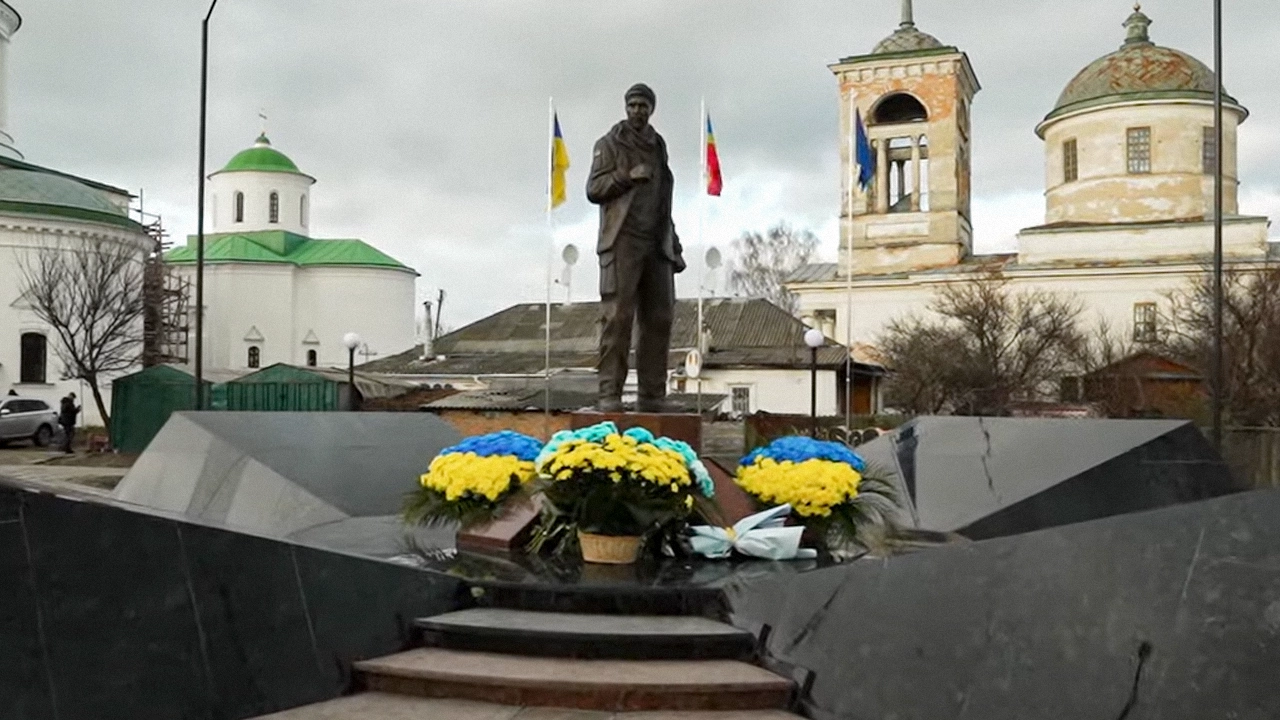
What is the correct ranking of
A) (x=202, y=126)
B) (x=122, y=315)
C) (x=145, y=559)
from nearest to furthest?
(x=145, y=559), (x=202, y=126), (x=122, y=315)

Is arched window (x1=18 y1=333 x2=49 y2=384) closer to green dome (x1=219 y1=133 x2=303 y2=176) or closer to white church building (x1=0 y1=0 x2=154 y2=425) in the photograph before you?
white church building (x1=0 y1=0 x2=154 y2=425)

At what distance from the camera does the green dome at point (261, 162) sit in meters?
65.9

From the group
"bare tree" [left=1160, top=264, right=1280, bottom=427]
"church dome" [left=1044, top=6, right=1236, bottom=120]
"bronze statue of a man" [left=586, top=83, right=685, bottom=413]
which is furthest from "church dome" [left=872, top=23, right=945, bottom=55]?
"bronze statue of a man" [left=586, top=83, right=685, bottom=413]

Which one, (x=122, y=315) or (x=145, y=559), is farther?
(x=122, y=315)

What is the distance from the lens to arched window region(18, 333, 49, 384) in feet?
141

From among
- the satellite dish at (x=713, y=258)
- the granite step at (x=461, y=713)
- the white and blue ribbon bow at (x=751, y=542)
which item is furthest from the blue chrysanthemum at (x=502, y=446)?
the satellite dish at (x=713, y=258)

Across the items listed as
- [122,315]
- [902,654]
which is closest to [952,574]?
[902,654]

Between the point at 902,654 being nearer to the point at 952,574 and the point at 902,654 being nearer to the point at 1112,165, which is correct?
the point at 952,574

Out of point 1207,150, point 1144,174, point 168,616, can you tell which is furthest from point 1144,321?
point 168,616

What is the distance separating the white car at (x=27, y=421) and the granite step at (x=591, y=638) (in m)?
31.3

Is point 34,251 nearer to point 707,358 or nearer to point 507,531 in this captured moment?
point 707,358

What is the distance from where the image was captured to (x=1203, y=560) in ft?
12.1

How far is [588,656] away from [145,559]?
191 cm

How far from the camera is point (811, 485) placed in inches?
267
